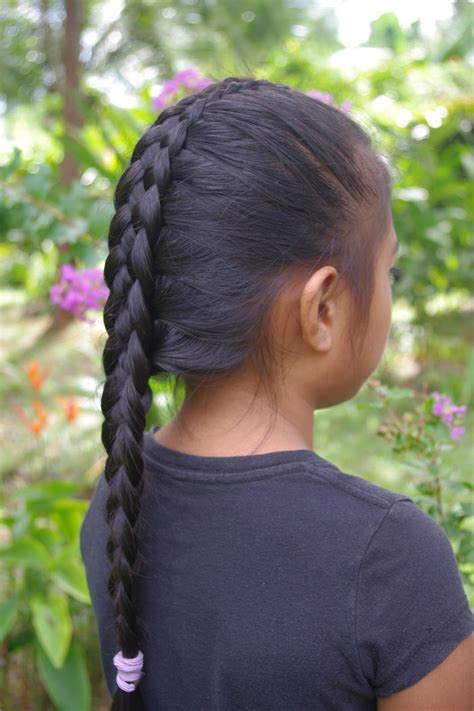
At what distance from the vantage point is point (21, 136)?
1293cm

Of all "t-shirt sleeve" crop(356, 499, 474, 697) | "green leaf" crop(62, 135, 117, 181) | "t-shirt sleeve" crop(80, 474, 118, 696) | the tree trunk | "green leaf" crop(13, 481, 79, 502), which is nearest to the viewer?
"t-shirt sleeve" crop(356, 499, 474, 697)

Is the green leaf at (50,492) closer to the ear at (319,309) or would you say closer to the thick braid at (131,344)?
the thick braid at (131,344)

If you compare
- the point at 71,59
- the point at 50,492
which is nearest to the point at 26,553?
the point at 50,492

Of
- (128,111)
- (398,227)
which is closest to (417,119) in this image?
(398,227)

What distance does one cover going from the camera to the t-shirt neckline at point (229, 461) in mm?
871

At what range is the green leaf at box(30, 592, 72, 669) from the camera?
1896mm

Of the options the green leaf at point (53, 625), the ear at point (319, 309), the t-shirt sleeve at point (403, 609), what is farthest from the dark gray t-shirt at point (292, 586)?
the green leaf at point (53, 625)

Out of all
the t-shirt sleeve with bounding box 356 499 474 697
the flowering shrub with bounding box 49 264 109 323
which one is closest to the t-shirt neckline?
the t-shirt sleeve with bounding box 356 499 474 697

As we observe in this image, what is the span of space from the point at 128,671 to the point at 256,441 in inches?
13.0

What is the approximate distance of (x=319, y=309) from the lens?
0.93 m

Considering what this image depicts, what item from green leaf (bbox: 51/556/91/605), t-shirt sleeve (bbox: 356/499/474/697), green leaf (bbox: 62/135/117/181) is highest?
t-shirt sleeve (bbox: 356/499/474/697)

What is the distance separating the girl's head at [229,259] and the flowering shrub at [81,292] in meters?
0.81

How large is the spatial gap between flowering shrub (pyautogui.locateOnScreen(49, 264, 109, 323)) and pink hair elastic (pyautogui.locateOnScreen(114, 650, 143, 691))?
933mm

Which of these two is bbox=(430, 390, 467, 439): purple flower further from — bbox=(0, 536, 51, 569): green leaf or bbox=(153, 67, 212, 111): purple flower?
bbox=(153, 67, 212, 111): purple flower
